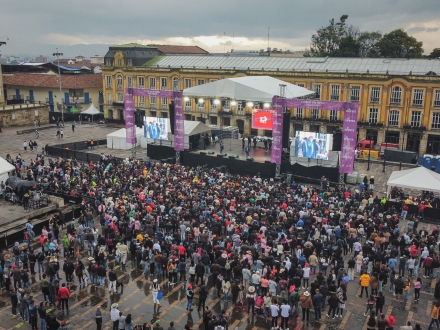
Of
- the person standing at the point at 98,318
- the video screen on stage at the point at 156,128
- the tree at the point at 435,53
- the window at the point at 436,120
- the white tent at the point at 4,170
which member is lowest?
the person standing at the point at 98,318

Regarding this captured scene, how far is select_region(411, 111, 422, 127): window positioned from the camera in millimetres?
43428

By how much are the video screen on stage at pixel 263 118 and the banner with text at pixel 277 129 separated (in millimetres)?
4581

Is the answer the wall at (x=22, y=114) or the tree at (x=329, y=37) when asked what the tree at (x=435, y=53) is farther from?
the wall at (x=22, y=114)

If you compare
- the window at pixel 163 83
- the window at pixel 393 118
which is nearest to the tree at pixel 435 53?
the window at pixel 393 118

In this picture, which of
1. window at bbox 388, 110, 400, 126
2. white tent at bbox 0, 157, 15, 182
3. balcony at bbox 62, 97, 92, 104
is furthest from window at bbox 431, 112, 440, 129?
balcony at bbox 62, 97, 92, 104

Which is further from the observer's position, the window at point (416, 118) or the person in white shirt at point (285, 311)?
the window at point (416, 118)

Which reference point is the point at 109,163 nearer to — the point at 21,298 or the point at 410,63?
the point at 21,298

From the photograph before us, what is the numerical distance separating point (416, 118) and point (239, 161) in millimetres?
22014

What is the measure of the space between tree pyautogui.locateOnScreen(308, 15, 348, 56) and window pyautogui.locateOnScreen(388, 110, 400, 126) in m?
28.8

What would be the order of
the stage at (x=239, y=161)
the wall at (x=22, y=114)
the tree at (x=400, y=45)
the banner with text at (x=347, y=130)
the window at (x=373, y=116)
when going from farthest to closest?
the tree at (x=400, y=45), the wall at (x=22, y=114), the window at (x=373, y=116), the stage at (x=239, y=161), the banner with text at (x=347, y=130)

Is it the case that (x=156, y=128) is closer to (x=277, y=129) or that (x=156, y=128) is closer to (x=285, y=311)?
(x=277, y=129)

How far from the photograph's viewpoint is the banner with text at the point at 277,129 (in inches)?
1210

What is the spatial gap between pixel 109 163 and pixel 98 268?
59.4 ft

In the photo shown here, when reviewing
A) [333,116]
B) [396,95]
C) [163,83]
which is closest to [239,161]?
[333,116]
